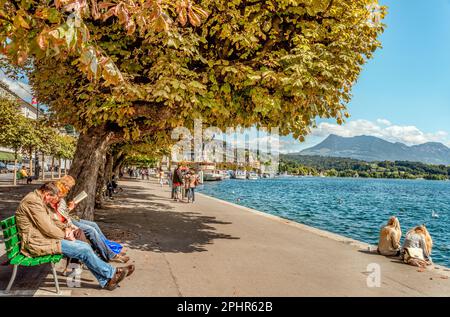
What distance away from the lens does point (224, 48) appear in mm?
9391

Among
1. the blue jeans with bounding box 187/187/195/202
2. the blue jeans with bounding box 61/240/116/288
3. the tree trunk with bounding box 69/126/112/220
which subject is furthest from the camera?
the blue jeans with bounding box 187/187/195/202

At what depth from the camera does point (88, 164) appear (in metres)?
9.94

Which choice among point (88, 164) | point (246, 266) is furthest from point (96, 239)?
point (88, 164)

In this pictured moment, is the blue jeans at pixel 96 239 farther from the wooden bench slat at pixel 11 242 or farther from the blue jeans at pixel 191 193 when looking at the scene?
the blue jeans at pixel 191 193

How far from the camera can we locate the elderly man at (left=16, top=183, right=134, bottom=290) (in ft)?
17.6

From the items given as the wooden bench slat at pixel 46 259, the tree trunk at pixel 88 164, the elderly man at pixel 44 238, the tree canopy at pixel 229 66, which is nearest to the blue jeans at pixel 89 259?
the elderly man at pixel 44 238

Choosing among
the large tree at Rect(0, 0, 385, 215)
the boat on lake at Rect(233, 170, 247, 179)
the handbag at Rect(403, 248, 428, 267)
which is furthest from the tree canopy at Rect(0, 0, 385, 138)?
the boat on lake at Rect(233, 170, 247, 179)

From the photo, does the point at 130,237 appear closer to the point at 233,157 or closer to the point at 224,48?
the point at 224,48

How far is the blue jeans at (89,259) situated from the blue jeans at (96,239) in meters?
1.15

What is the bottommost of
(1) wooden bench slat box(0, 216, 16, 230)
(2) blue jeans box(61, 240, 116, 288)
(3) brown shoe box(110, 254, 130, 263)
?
(3) brown shoe box(110, 254, 130, 263)

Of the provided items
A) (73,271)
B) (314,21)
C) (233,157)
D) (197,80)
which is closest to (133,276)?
(73,271)

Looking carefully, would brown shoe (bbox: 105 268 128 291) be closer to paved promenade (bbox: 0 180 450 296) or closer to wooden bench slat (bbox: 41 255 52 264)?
paved promenade (bbox: 0 180 450 296)

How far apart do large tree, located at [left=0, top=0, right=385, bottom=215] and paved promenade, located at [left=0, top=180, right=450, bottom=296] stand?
9.11 feet

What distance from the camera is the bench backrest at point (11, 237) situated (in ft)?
17.3
